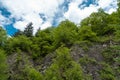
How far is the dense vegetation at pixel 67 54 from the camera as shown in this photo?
124 feet

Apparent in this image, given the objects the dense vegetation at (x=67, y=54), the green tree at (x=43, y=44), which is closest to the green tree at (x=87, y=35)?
the dense vegetation at (x=67, y=54)

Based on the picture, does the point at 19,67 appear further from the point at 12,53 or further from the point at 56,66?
the point at 56,66

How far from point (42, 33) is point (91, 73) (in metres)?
24.8

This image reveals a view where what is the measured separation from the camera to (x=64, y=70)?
3762 cm

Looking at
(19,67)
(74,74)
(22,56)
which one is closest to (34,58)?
(22,56)

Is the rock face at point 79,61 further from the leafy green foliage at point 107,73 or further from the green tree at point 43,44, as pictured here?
the green tree at point 43,44

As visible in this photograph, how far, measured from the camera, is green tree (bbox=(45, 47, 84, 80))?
35938 millimetres

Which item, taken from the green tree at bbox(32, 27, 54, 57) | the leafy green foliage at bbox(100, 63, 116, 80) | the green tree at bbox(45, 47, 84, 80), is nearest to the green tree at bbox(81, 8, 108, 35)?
the green tree at bbox(32, 27, 54, 57)

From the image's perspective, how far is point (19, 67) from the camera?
48469 millimetres

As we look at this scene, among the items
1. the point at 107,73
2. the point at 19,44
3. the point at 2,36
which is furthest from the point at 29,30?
the point at 107,73

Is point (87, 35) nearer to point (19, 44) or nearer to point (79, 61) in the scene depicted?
point (79, 61)

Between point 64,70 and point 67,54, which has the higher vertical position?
point 67,54

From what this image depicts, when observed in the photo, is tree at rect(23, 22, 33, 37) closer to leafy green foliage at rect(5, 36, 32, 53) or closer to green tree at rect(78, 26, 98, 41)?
leafy green foliage at rect(5, 36, 32, 53)

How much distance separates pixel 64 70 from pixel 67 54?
2.23m
